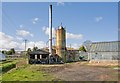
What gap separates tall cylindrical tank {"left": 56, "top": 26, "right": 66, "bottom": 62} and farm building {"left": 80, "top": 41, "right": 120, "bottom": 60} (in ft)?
28.0

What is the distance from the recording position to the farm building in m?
47.2

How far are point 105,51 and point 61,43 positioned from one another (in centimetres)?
1350

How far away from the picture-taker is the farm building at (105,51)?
1857 inches

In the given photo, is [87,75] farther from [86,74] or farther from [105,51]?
[105,51]

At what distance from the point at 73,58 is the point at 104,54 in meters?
17.6

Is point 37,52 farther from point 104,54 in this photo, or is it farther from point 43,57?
point 104,54

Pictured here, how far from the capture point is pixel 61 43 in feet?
190

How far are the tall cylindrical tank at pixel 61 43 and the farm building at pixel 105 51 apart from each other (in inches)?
336

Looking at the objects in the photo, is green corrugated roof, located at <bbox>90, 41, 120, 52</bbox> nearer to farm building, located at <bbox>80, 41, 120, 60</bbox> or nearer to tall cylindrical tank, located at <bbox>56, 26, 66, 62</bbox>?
farm building, located at <bbox>80, 41, 120, 60</bbox>

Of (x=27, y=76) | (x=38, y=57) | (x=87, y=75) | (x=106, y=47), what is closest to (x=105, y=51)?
(x=106, y=47)

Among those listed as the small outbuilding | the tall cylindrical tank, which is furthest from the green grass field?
the tall cylindrical tank

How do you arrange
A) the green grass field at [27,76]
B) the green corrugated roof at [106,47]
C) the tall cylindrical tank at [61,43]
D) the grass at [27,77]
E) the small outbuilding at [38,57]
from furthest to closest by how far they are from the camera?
the tall cylindrical tank at [61,43], the small outbuilding at [38,57], the green corrugated roof at [106,47], the green grass field at [27,76], the grass at [27,77]

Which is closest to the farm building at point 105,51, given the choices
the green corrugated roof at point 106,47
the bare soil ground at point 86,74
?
the green corrugated roof at point 106,47

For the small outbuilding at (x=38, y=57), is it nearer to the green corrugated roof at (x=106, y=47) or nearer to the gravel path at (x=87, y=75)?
the green corrugated roof at (x=106, y=47)
